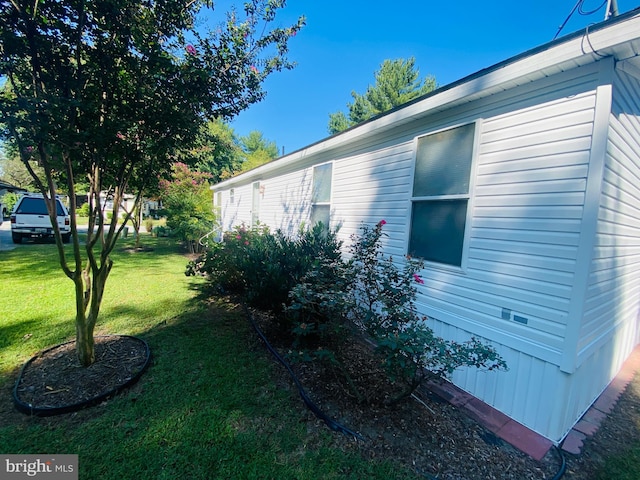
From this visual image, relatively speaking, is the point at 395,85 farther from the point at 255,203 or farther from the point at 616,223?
the point at 616,223

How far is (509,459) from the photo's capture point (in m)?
2.10

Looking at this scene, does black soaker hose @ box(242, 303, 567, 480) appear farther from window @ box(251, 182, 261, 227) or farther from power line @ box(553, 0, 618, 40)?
window @ box(251, 182, 261, 227)

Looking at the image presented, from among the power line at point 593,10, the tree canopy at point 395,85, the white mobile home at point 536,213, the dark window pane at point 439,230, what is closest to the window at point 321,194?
the white mobile home at point 536,213

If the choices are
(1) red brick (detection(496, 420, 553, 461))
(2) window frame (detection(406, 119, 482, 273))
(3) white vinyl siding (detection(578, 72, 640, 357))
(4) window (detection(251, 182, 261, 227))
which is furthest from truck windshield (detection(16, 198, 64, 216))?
(3) white vinyl siding (detection(578, 72, 640, 357))

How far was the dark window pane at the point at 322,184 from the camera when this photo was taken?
5.59 meters

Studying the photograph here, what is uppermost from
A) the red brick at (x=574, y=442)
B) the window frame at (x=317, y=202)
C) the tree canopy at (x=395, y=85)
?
the tree canopy at (x=395, y=85)

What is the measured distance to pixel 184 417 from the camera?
7.32ft

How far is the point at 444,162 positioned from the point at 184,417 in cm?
368

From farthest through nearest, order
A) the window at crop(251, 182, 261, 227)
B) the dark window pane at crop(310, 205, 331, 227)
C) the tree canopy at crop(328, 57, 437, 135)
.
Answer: the tree canopy at crop(328, 57, 437, 135) < the window at crop(251, 182, 261, 227) < the dark window pane at crop(310, 205, 331, 227)

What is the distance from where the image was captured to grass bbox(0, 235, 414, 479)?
184cm

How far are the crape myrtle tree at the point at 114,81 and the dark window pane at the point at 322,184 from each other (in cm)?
268

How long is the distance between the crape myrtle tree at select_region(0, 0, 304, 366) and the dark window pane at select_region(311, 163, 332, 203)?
105 inches

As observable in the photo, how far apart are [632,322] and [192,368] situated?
19.3 ft

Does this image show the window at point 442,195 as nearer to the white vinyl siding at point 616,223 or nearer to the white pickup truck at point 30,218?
the white vinyl siding at point 616,223
